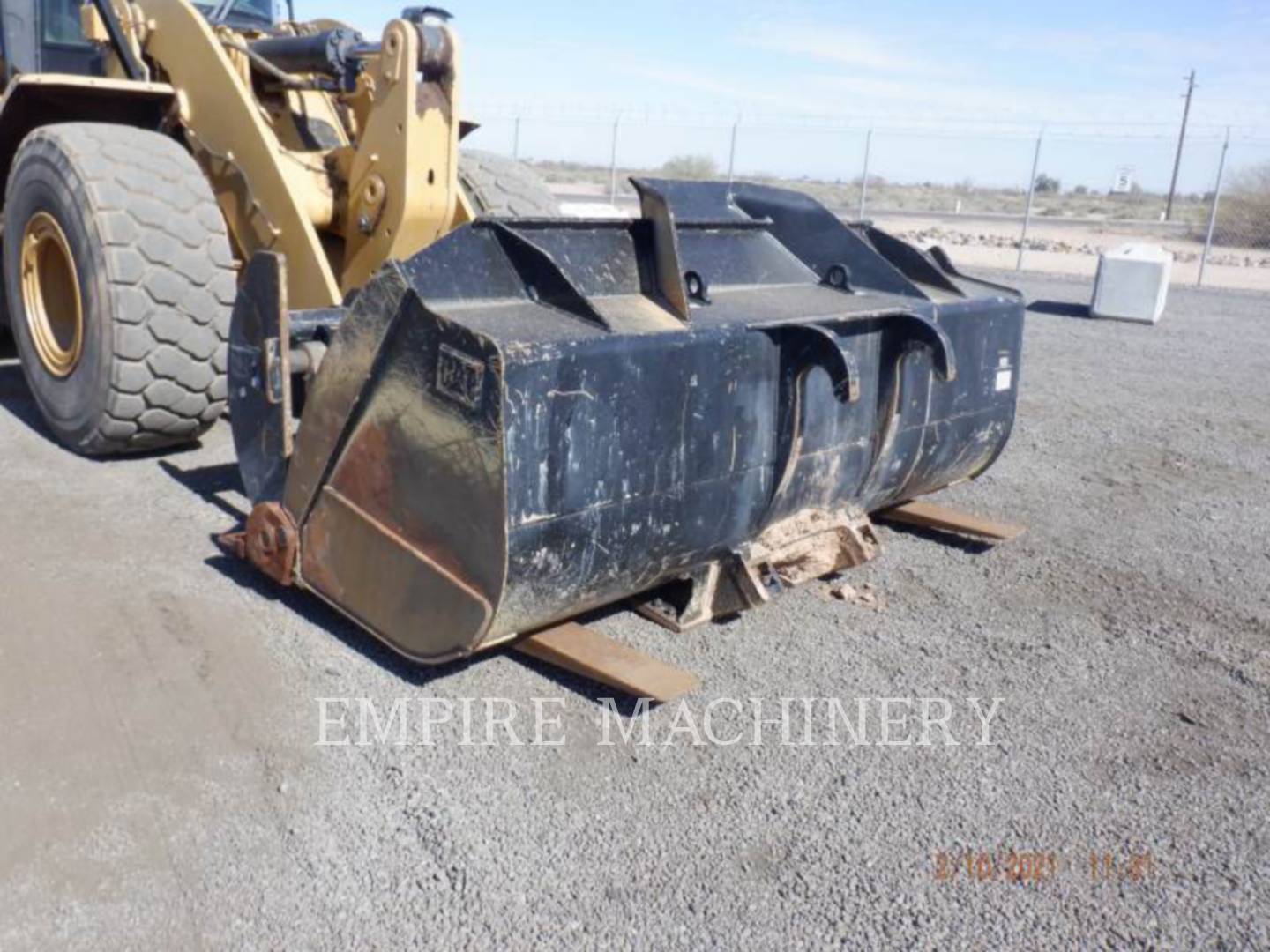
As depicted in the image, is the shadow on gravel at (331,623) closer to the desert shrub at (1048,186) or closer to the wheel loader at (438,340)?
the wheel loader at (438,340)

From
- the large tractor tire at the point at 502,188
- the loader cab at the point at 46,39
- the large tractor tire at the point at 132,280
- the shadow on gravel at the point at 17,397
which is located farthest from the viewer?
the large tractor tire at the point at 502,188

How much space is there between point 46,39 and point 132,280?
82.8 inches

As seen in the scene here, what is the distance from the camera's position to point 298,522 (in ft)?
11.1

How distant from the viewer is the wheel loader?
296cm

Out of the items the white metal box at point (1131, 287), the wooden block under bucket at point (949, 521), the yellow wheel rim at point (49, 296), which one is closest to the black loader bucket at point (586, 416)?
the wooden block under bucket at point (949, 521)

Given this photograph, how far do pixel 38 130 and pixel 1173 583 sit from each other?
→ 4848 mm

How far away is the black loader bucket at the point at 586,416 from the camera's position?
9.48 feet

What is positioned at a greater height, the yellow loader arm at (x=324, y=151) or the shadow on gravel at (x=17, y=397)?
the yellow loader arm at (x=324, y=151)

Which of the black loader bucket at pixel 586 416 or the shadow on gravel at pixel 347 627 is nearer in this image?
the black loader bucket at pixel 586 416

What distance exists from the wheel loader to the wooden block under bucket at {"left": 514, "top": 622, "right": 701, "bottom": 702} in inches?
3.5

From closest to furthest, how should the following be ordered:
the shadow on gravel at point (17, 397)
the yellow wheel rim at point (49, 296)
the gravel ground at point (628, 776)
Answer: the gravel ground at point (628, 776) → the yellow wheel rim at point (49, 296) → the shadow on gravel at point (17, 397)

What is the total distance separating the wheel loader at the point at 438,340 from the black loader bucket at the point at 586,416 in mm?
10

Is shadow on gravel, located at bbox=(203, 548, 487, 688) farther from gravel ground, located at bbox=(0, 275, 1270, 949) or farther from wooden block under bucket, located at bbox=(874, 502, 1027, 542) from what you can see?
wooden block under bucket, located at bbox=(874, 502, 1027, 542)

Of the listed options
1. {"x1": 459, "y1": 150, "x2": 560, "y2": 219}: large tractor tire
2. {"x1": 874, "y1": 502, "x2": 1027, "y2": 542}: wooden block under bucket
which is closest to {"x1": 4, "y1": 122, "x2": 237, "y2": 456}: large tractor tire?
{"x1": 459, "y1": 150, "x2": 560, "y2": 219}: large tractor tire
